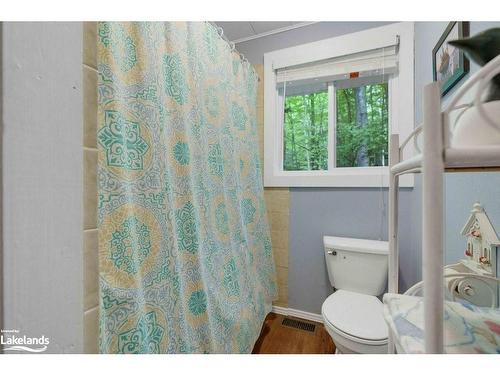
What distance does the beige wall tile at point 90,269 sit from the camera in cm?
40

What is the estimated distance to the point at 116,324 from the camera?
612 millimetres

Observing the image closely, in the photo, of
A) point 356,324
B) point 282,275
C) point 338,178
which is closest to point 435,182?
point 356,324

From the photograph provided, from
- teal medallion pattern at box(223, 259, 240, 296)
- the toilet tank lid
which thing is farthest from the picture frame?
teal medallion pattern at box(223, 259, 240, 296)

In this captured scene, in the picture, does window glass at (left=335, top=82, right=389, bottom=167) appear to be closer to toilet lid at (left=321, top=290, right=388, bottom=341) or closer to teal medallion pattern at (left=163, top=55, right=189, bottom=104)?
toilet lid at (left=321, top=290, right=388, bottom=341)

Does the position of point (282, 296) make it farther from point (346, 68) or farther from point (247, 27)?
point (247, 27)

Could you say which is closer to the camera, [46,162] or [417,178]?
[46,162]

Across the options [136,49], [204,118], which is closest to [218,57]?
[204,118]

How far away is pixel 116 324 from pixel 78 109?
57 cm

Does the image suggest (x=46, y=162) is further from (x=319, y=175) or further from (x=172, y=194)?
(x=319, y=175)

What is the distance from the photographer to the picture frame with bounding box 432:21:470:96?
2.52 feet

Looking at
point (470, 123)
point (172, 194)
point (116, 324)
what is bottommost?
point (116, 324)

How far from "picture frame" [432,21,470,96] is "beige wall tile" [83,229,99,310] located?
1.21 meters

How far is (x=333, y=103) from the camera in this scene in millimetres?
1605

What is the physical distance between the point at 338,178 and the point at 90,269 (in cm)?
142
